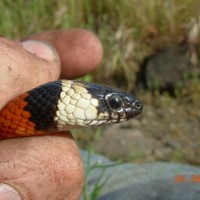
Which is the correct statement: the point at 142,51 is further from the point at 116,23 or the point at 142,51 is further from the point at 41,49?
the point at 41,49

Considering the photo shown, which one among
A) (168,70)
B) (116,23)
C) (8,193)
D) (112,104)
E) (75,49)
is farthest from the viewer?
(116,23)

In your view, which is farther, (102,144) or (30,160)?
(102,144)

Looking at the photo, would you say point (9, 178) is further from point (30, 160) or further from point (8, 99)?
point (8, 99)

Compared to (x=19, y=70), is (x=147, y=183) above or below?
below

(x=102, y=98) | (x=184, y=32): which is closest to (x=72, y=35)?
(x=102, y=98)

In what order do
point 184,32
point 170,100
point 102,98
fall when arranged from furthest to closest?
point 184,32 < point 170,100 < point 102,98

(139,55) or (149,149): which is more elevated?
(139,55)

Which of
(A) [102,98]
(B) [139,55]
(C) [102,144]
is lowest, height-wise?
(C) [102,144]

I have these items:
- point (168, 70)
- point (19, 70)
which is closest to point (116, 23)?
point (168, 70)
